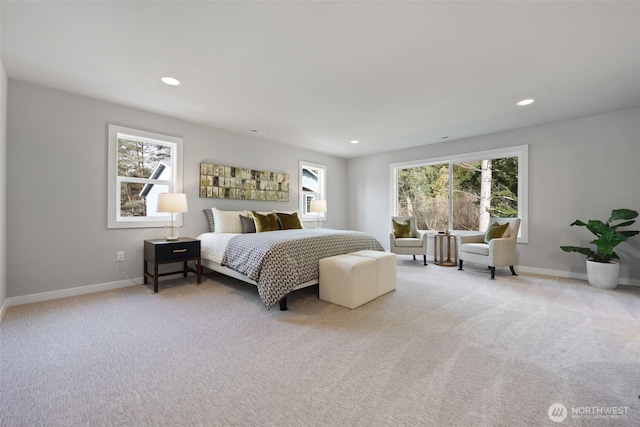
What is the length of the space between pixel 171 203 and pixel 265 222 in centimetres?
131

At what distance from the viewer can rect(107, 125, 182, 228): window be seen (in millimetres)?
3441

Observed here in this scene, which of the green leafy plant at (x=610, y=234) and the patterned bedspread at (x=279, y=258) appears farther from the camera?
the green leafy plant at (x=610, y=234)

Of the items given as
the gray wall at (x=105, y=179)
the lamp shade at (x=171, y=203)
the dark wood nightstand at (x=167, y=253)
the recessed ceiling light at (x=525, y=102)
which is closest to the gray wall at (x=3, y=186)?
the gray wall at (x=105, y=179)

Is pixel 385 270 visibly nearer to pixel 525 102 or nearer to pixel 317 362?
pixel 317 362

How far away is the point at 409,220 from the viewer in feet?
17.7

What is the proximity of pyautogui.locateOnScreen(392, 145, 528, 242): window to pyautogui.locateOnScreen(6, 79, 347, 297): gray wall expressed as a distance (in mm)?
4704

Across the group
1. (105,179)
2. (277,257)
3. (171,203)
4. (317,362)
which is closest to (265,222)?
(171,203)

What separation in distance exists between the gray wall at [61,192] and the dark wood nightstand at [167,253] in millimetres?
271

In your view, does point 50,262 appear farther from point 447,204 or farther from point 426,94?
point 447,204

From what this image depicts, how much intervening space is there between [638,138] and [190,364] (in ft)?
18.7

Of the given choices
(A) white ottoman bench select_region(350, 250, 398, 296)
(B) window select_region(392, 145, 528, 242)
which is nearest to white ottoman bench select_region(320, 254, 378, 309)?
(A) white ottoman bench select_region(350, 250, 398, 296)

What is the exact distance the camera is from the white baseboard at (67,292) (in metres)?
2.83

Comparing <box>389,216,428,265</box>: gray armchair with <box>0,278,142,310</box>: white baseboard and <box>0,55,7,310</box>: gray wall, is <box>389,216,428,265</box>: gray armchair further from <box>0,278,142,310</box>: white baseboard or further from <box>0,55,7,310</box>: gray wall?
<box>0,55,7,310</box>: gray wall

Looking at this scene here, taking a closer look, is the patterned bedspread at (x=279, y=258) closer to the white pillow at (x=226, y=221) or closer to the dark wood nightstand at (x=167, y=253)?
the dark wood nightstand at (x=167, y=253)
